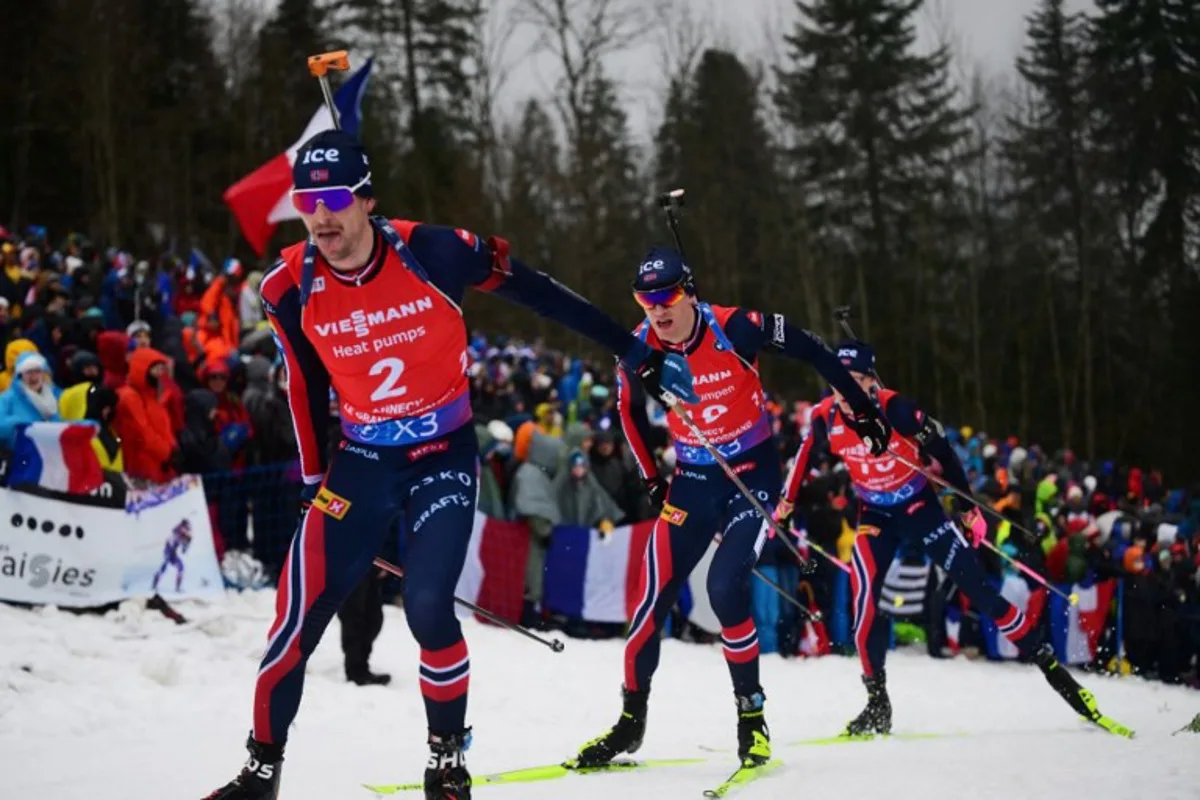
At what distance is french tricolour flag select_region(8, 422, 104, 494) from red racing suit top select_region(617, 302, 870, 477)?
5103mm

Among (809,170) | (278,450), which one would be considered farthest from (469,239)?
(809,170)

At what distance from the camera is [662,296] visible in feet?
20.7

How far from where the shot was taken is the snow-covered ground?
5.39 meters

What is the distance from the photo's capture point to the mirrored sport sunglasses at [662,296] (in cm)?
627

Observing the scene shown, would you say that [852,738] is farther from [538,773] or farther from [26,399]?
[26,399]

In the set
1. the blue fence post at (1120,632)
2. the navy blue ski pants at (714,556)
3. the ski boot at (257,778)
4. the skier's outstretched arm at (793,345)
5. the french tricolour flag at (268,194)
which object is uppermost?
the french tricolour flag at (268,194)

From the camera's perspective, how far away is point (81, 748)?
6.76m

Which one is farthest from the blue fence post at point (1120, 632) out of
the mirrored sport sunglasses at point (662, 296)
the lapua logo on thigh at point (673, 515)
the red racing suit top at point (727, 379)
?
the mirrored sport sunglasses at point (662, 296)

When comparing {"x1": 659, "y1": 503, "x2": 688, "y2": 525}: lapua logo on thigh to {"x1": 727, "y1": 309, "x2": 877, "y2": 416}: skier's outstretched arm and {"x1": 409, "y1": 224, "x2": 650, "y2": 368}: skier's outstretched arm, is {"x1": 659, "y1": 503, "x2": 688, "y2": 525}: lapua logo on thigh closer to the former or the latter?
{"x1": 727, "y1": 309, "x2": 877, "y2": 416}: skier's outstretched arm

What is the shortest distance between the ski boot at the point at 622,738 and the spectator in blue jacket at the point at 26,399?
5.58 meters

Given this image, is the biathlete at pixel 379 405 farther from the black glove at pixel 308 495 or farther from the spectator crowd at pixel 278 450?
the spectator crowd at pixel 278 450

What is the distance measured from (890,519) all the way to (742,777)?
3.36 metres

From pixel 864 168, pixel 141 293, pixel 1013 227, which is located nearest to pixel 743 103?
pixel 864 168

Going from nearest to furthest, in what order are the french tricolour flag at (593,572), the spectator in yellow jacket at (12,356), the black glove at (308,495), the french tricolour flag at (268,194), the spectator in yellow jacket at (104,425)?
the black glove at (308,495) → the spectator in yellow jacket at (104,425) → the spectator in yellow jacket at (12,356) → the french tricolour flag at (593,572) → the french tricolour flag at (268,194)
